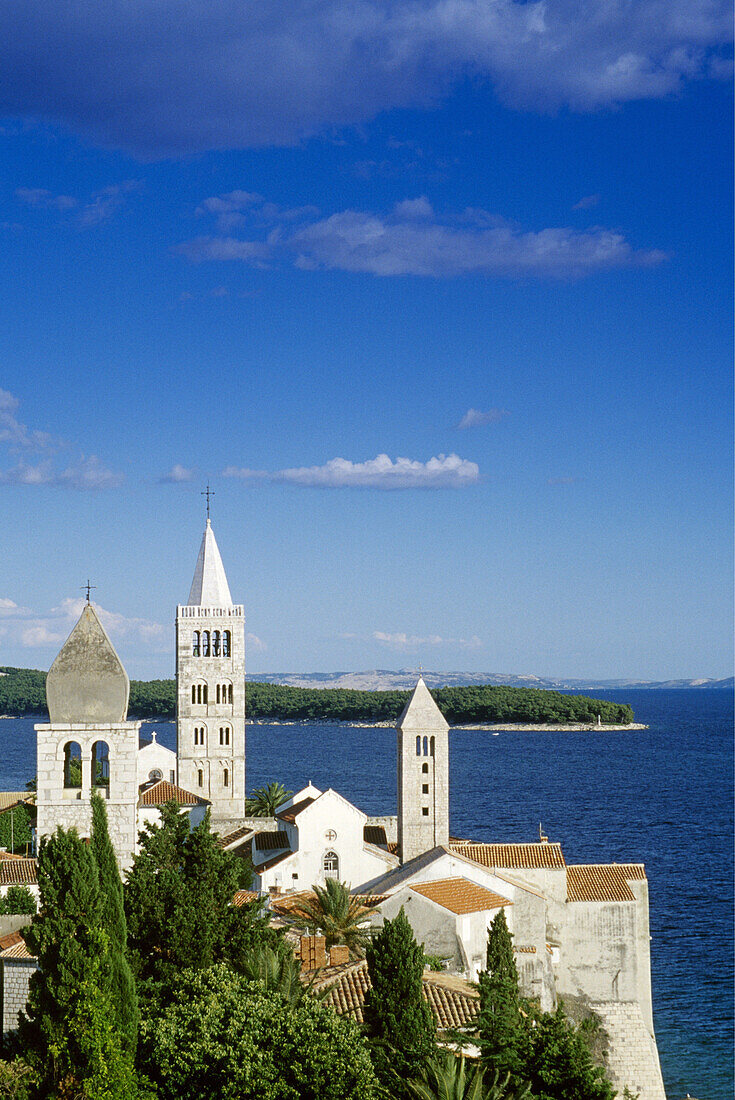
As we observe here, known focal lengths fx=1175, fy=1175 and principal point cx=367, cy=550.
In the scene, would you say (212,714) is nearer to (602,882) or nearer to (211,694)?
(211,694)

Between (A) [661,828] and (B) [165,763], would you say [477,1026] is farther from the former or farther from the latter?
(A) [661,828]

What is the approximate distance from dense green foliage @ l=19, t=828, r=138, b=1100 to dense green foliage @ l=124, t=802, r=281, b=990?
2.73 meters

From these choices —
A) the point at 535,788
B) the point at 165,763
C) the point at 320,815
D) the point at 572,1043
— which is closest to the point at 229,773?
the point at 165,763

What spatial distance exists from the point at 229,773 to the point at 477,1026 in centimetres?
3725

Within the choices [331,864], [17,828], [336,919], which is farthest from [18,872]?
[17,828]

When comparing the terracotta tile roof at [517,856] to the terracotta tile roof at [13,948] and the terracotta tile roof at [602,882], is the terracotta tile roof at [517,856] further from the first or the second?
the terracotta tile roof at [13,948]

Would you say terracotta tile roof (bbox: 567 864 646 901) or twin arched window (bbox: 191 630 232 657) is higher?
twin arched window (bbox: 191 630 232 657)

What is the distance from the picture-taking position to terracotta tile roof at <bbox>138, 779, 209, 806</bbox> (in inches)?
1978

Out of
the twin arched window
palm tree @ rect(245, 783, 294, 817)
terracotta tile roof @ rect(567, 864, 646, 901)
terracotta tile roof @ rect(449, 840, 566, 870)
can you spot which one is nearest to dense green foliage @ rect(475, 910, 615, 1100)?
terracotta tile roof @ rect(449, 840, 566, 870)

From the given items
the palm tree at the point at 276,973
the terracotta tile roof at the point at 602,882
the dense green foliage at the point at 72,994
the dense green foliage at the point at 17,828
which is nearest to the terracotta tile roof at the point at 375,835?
the terracotta tile roof at the point at 602,882

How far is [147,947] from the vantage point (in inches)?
848

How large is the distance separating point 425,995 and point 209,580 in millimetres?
35856

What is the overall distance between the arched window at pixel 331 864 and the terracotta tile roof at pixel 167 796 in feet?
36.9

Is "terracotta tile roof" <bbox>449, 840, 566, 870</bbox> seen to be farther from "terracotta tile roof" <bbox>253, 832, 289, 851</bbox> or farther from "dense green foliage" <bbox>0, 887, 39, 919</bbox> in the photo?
"dense green foliage" <bbox>0, 887, 39, 919</bbox>
